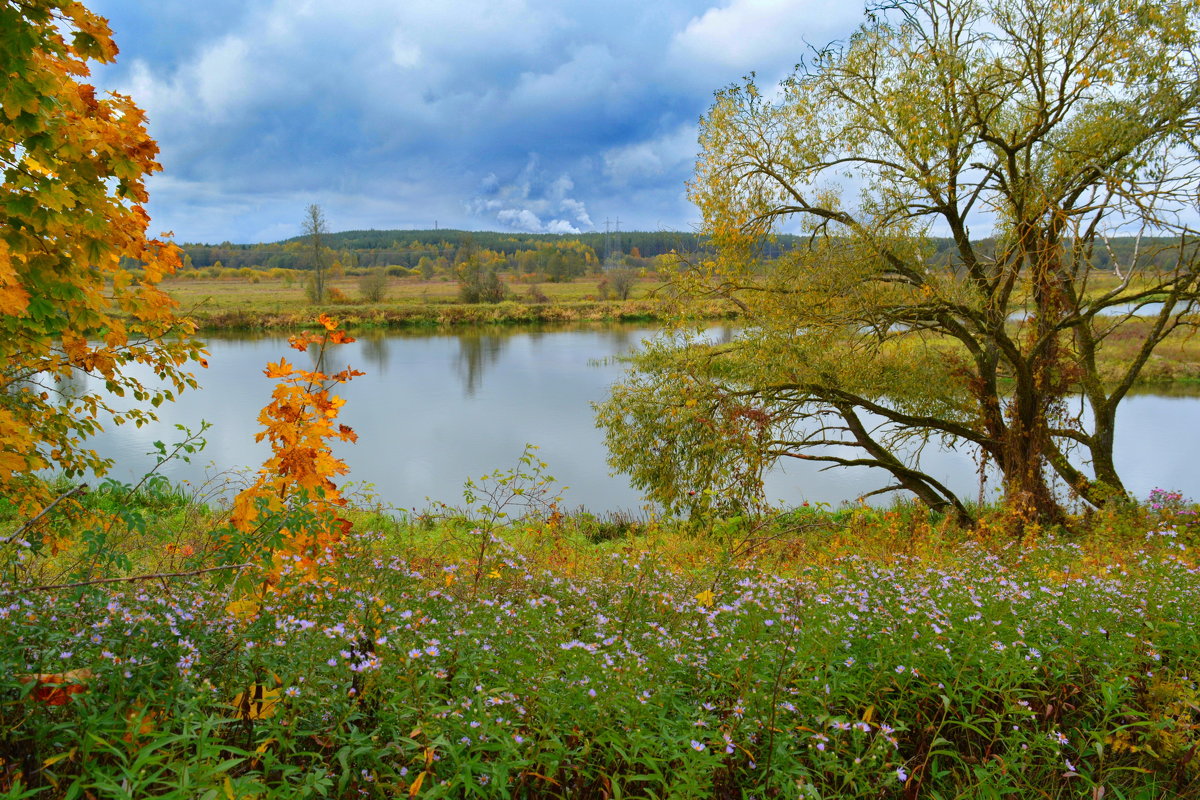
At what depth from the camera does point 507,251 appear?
368 ft

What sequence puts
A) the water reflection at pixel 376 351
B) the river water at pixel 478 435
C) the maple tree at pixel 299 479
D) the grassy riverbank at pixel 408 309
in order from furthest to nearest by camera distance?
the grassy riverbank at pixel 408 309
the water reflection at pixel 376 351
the river water at pixel 478 435
the maple tree at pixel 299 479

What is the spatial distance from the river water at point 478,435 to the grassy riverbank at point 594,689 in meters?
5.79

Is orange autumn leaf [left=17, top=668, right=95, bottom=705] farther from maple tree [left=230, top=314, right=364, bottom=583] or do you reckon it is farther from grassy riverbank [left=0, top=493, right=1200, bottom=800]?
maple tree [left=230, top=314, right=364, bottom=583]

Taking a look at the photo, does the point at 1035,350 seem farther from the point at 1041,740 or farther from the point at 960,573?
the point at 1041,740

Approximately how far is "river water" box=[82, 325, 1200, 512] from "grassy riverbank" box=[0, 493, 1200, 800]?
5.79m

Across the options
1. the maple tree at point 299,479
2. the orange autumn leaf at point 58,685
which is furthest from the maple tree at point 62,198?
the orange autumn leaf at point 58,685

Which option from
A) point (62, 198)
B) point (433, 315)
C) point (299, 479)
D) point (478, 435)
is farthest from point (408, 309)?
point (62, 198)

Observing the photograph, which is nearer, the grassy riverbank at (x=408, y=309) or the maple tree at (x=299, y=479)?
the maple tree at (x=299, y=479)

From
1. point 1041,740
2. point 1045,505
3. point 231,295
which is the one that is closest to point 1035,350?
point 1045,505

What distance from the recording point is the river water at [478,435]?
14117 millimetres

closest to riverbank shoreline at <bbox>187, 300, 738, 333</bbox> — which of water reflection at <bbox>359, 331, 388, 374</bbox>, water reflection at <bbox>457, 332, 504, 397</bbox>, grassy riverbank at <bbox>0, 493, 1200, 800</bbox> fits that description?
water reflection at <bbox>359, 331, 388, 374</bbox>

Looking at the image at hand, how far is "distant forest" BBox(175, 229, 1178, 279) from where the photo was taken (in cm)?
1089

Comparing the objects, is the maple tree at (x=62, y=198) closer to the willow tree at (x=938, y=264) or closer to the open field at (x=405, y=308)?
the willow tree at (x=938, y=264)

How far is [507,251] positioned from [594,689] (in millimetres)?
113470
